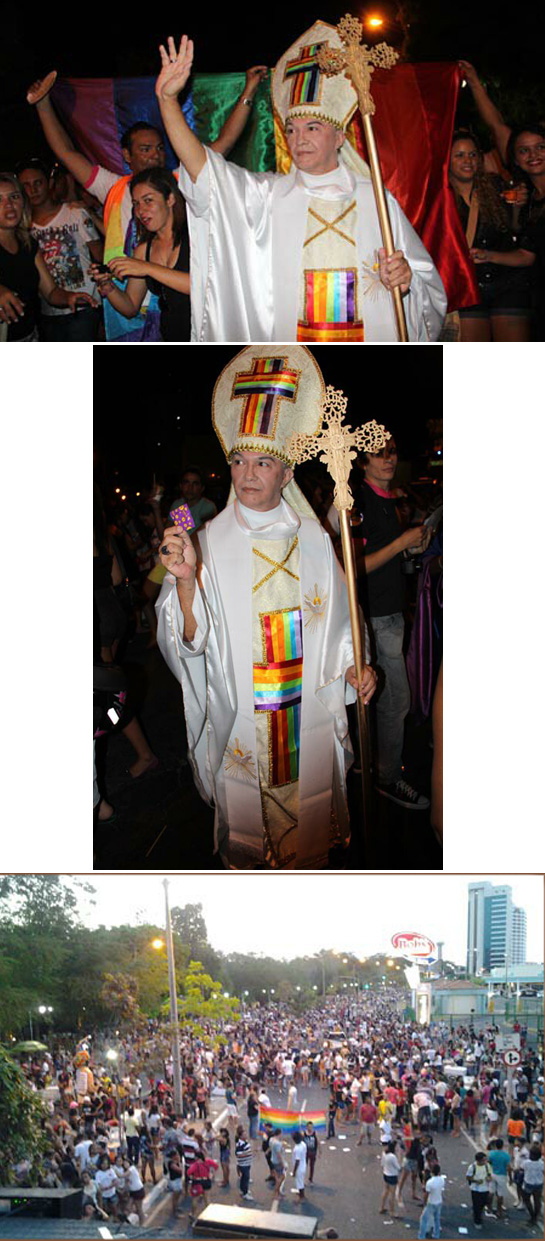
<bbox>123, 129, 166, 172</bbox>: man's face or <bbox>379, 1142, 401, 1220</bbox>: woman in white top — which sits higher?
<bbox>123, 129, 166, 172</bbox>: man's face

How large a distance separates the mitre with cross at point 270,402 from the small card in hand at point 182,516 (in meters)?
0.19

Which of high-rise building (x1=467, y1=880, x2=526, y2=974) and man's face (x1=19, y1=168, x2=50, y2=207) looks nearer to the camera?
high-rise building (x1=467, y1=880, x2=526, y2=974)

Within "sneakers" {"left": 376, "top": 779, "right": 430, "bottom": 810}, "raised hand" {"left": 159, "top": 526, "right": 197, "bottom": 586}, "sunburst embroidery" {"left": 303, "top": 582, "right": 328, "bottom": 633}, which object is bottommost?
"sneakers" {"left": 376, "top": 779, "right": 430, "bottom": 810}

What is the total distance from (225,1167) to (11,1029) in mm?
710

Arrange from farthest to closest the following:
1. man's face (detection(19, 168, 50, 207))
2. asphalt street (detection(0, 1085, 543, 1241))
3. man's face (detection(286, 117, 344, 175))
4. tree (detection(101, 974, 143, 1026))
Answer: man's face (detection(19, 168, 50, 207)) → man's face (detection(286, 117, 344, 175)) → tree (detection(101, 974, 143, 1026)) → asphalt street (detection(0, 1085, 543, 1241))

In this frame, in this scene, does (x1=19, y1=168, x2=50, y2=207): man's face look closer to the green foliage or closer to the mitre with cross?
the mitre with cross

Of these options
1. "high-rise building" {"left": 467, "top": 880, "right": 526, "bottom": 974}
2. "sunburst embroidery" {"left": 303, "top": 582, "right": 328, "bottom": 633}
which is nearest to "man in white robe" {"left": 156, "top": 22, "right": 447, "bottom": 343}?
"sunburst embroidery" {"left": 303, "top": 582, "right": 328, "bottom": 633}

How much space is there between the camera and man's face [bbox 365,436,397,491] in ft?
11.6

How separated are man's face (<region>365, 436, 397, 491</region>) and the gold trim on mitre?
939 millimetres

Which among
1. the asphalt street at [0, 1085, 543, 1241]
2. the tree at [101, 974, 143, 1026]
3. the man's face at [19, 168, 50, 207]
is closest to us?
the asphalt street at [0, 1085, 543, 1241]

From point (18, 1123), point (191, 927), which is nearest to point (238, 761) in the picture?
point (191, 927)

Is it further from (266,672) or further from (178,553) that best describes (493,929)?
(178,553)

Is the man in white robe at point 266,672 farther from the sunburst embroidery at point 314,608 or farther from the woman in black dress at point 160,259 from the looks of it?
the woman in black dress at point 160,259

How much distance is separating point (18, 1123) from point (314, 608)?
1676 millimetres
